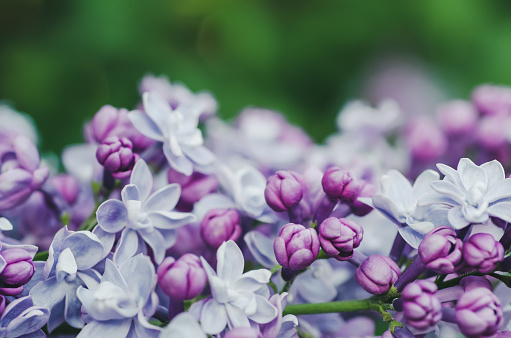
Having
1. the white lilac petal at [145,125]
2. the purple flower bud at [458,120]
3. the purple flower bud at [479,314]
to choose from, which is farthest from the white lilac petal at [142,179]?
the purple flower bud at [458,120]

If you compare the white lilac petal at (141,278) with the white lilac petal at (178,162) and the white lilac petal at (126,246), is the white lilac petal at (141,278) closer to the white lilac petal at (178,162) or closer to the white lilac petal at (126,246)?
the white lilac petal at (126,246)

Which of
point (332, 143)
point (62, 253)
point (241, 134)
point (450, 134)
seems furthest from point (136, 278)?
point (450, 134)

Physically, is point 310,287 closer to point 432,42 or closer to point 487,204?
point 487,204

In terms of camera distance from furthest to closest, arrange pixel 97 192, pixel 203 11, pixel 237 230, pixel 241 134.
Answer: pixel 203 11 → pixel 241 134 → pixel 97 192 → pixel 237 230

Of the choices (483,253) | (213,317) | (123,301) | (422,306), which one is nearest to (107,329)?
(123,301)

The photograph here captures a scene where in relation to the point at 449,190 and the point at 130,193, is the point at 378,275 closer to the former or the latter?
the point at 449,190

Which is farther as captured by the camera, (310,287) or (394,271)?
(310,287)
